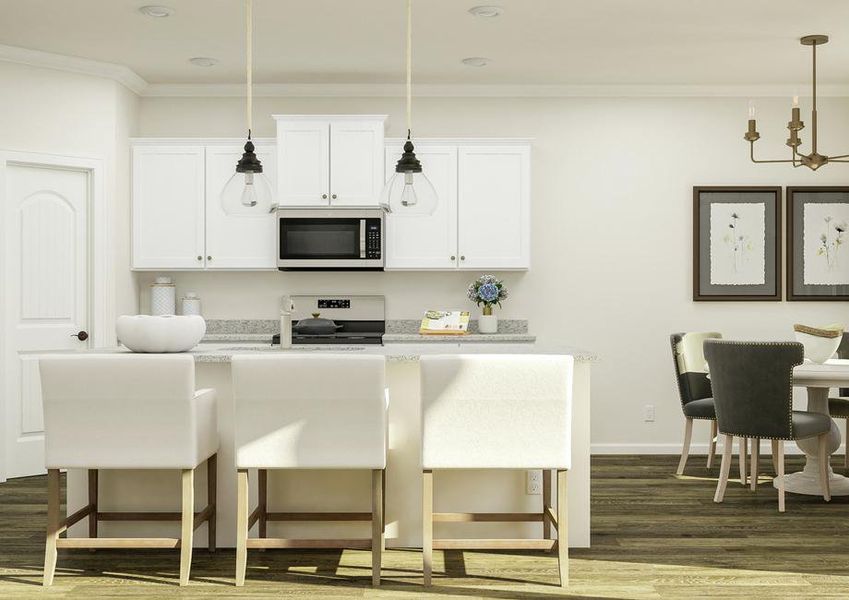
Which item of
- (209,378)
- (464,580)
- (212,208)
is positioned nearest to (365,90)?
(212,208)

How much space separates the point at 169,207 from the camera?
19.0ft

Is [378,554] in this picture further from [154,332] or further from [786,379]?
[786,379]

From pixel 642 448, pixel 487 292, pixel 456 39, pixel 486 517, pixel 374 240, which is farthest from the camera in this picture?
pixel 642 448

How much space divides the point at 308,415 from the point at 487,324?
287 cm

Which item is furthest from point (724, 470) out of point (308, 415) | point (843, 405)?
point (308, 415)

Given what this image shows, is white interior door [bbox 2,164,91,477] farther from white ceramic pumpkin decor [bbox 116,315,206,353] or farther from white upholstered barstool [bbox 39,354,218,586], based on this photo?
white upholstered barstool [bbox 39,354,218,586]

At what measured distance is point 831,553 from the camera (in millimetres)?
3598

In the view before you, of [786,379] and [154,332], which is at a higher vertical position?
[154,332]

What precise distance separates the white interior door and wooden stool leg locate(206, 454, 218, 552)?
7.52 ft

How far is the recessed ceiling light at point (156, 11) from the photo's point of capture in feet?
14.6

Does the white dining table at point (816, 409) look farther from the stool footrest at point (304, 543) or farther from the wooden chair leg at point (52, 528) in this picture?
the wooden chair leg at point (52, 528)

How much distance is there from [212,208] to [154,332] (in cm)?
247

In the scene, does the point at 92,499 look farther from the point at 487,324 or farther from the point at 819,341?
the point at 819,341

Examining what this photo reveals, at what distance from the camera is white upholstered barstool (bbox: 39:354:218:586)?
313 centimetres
